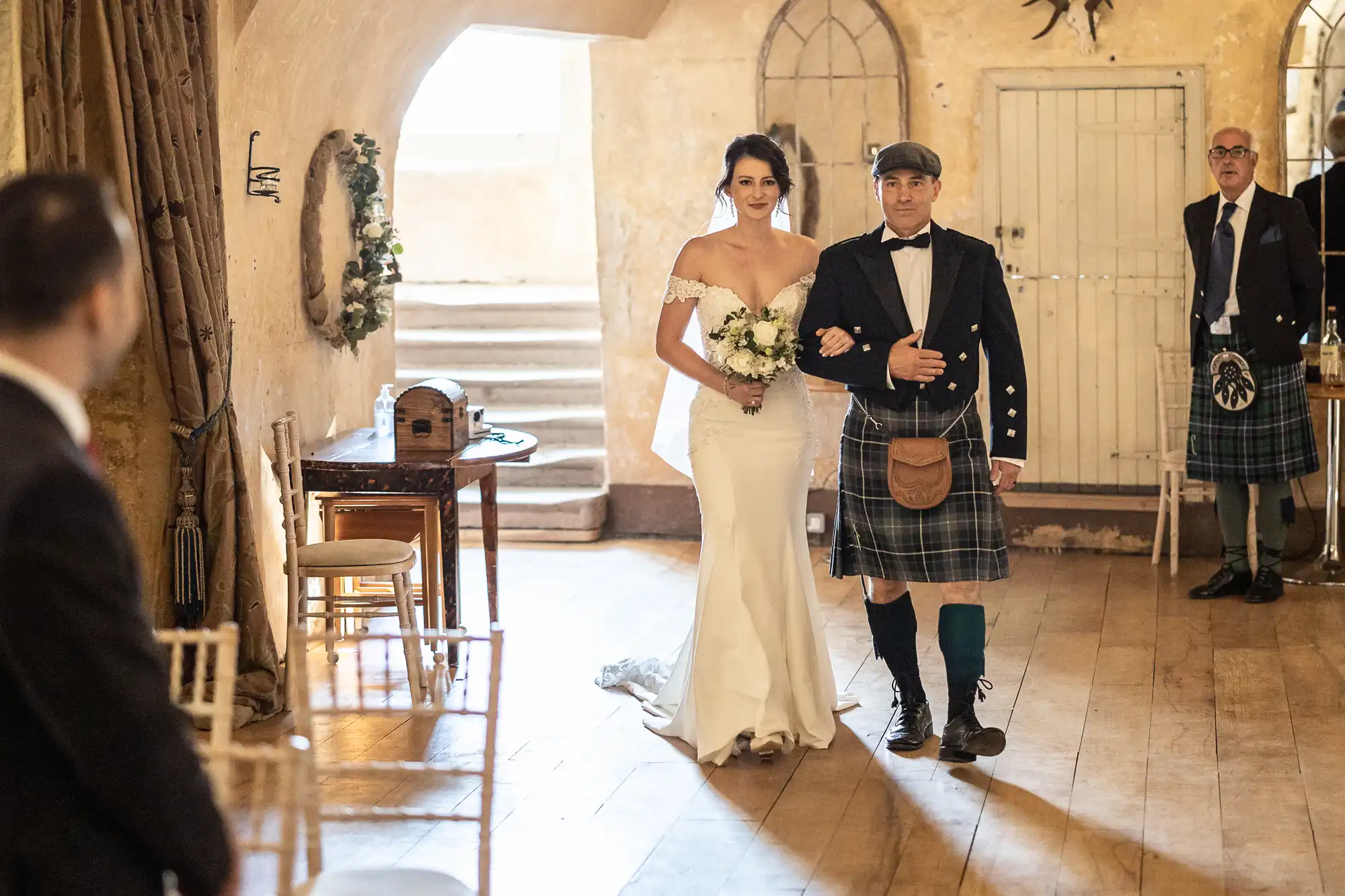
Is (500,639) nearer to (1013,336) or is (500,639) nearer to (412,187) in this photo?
(1013,336)

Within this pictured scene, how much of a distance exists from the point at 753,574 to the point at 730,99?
12.6ft

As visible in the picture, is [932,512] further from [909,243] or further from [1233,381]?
[1233,381]

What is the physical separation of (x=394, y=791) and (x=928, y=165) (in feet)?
7.60

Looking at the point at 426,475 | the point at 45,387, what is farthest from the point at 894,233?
the point at 45,387

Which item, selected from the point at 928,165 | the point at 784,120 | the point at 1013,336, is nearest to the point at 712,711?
the point at 1013,336

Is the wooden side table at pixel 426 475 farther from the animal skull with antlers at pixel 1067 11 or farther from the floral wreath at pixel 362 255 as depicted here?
the animal skull with antlers at pixel 1067 11

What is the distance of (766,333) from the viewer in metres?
4.38

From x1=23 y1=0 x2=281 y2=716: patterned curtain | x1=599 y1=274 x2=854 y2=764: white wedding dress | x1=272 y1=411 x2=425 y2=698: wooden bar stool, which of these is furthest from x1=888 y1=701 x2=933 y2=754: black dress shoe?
x1=23 y1=0 x2=281 y2=716: patterned curtain

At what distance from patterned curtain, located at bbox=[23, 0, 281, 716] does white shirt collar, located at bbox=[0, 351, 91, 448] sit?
8.62ft

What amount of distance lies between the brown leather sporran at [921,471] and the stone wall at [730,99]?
138 inches

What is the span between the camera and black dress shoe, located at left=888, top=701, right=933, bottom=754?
4523mm

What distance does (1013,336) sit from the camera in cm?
431

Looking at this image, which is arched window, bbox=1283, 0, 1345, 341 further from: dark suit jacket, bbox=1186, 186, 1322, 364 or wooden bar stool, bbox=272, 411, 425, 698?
wooden bar stool, bbox=272, 411, 425, 698

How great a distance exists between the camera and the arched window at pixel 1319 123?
6.93m
